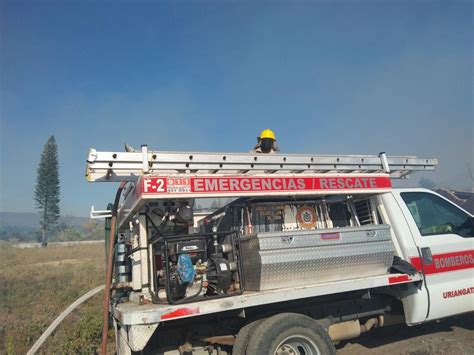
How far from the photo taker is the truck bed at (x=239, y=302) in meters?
3.04

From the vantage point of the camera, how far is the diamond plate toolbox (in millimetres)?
3600

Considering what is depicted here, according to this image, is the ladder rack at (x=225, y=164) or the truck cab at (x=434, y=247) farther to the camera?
the truck cab at (x=434, y=247)

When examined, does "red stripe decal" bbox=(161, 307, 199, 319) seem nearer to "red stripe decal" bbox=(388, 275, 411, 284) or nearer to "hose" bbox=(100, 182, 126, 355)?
"hose" bbox=(100, 182, 126, 355)

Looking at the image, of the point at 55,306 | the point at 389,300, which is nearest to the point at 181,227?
the point at 389,300

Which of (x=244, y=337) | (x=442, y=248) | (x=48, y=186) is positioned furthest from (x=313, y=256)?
(x=48, y=186)

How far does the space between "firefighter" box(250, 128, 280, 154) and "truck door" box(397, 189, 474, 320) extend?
250cm

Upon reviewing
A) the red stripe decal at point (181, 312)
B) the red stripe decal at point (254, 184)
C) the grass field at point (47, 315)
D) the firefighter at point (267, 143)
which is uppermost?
the firefighter at point (267, 143)

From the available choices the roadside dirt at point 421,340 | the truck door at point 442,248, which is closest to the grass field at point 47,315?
the roadside dirt at point 421,340

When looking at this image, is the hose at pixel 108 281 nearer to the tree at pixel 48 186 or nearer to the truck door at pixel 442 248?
the truck door at pixel 442 248

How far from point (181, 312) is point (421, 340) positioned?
159 inches

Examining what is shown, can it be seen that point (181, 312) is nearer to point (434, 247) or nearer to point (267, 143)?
point (434, 247)

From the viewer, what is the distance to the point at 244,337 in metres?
3.44

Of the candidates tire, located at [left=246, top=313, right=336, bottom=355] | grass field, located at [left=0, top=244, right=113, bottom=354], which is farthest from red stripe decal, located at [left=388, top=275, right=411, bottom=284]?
grass field, located at [left=0, top=244, right=113, bottom=354]

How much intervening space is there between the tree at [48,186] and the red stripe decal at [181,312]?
6716cm
